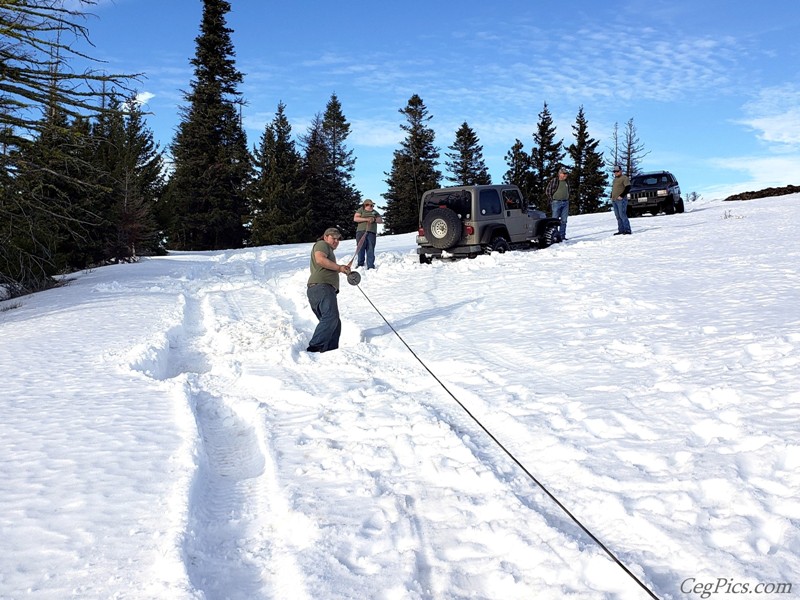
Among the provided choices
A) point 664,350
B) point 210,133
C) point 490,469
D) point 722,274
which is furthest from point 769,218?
point 210,133

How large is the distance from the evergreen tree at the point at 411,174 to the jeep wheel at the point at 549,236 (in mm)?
32847

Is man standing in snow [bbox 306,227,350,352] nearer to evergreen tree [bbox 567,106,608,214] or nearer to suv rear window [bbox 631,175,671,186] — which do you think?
suv rear window [bbox 631,175,671,186]

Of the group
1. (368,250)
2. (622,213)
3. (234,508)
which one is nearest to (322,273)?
(234,508)

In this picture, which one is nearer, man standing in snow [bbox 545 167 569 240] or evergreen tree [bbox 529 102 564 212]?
man standing in snow [bbox 545 167 569 240]

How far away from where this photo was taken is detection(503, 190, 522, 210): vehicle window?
1435 centimetres

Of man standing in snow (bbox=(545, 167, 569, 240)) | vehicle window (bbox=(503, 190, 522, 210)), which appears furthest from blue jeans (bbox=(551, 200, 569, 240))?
vehicle window (bbox=(503, 190, 522, 210))

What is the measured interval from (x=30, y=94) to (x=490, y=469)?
11254mm

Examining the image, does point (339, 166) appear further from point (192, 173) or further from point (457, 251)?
point (457, 251)

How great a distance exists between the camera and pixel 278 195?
1629 inches

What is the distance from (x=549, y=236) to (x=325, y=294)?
31.5 ft

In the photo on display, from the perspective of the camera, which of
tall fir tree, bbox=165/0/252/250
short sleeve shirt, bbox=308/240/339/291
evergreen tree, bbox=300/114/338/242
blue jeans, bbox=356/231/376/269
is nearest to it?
short sleeve shirt, bbox=308/240/339/291

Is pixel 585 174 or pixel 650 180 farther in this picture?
pixel 585 174

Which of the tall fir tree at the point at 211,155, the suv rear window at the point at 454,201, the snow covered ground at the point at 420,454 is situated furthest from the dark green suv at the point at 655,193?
the tall fir tree at the point at 211,155

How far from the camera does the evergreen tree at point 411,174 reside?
1946 inches
